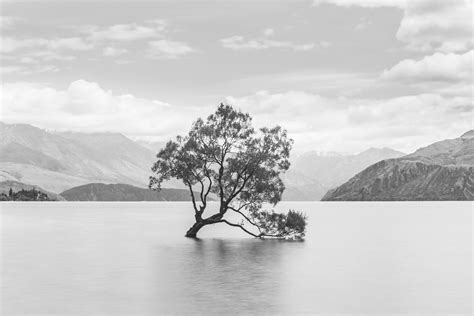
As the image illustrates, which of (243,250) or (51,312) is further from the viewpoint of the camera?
(243,250)

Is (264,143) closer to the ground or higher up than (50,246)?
higher up

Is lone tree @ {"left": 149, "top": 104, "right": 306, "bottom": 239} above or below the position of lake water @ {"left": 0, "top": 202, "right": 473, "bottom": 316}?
above

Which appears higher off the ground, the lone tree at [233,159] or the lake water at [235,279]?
the lone tree at [233,159]

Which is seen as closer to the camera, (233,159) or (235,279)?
(235,279)

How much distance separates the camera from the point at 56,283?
52188mm

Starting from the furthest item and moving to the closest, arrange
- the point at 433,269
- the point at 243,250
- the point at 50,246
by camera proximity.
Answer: the point at 50,246 < the point at 243,250 < the point at 433,269

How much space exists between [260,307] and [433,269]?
31.1 m

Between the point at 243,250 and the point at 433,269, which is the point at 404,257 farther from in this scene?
the point at 243,250

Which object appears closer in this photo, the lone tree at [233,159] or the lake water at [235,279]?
the lake water at [235,279]

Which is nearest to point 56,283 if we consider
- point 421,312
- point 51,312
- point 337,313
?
point 51,312

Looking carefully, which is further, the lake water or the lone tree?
the lone tree

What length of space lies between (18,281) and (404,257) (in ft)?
156

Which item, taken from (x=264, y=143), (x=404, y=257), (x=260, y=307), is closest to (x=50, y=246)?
(x=264, y=143)

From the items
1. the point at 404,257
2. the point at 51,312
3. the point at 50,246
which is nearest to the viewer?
the point at 51,312
